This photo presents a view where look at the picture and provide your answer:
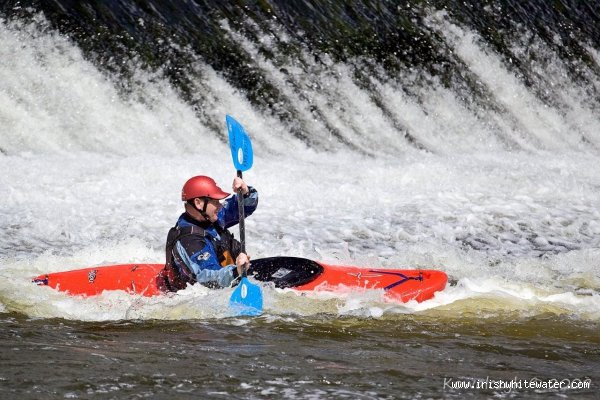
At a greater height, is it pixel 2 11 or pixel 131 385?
pixel 2 11

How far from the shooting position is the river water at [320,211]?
437 cm

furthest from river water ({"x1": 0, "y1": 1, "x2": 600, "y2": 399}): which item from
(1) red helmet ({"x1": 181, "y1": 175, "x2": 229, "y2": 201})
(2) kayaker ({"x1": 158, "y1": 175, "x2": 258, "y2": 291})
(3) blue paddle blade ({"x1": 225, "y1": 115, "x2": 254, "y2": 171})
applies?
(3) blue paddle blade ({"x1": 225, "y1": 115, "x2": 254, "y2": 171})

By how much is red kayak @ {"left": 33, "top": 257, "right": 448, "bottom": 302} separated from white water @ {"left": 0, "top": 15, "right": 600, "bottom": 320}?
86 millimetres

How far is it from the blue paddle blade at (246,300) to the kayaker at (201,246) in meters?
0.12

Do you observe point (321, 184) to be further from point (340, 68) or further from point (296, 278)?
point (296, 278)

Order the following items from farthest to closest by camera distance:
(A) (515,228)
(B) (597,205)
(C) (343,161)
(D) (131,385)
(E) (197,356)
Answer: (C) (343,161) < (B) (597,205) < (A) (515,228) < (E) (197,356) < (D) (131,385)

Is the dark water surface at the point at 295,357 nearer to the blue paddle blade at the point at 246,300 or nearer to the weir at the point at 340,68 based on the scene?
the blue paddle blade at the point at 246,300

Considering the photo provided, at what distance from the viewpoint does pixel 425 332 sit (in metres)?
5.13

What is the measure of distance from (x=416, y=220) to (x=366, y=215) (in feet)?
1.56

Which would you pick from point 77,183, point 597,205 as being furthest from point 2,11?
point 597,205

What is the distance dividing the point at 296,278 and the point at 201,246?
81 cm

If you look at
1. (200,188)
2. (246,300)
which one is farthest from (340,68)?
(246,300)

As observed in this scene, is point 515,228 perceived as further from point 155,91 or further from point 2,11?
point 2,11

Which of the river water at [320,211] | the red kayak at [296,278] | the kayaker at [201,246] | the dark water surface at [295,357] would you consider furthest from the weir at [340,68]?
the dark water surface at [295,357]
